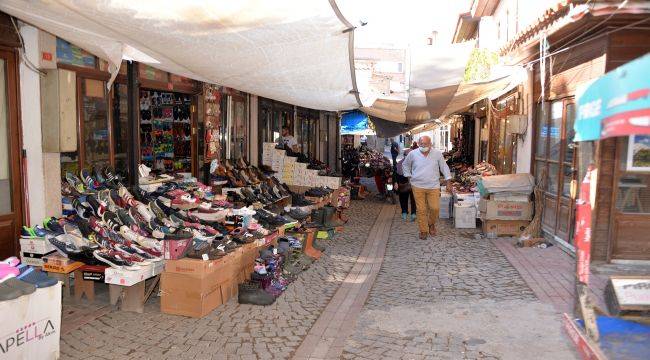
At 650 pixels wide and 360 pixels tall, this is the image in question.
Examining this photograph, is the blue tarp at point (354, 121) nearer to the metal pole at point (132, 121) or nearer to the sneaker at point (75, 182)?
the metal pole at point (132, 121)

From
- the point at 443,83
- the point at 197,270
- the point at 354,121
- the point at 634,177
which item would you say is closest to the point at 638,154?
the point at 634,177

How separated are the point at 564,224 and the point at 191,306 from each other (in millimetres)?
6087

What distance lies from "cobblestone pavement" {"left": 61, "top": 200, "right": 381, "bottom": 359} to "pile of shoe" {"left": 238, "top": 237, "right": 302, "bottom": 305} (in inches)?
3.4

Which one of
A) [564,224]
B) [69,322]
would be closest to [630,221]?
[564,224]

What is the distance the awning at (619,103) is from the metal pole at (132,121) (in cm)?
572

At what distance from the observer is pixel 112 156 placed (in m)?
7.04

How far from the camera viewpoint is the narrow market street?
446cm

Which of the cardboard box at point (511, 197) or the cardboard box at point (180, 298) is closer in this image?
the cardboard box at point (180, 298)

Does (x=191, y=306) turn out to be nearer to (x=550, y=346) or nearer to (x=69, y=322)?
(x=69, y=322)

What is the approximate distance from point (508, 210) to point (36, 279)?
7.76 meters

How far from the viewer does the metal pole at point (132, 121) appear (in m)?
7.00

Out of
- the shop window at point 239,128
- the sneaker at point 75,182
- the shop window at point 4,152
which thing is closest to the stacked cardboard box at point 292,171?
the shop window at point 239,128

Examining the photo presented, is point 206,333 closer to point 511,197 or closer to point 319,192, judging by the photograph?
point 319,192

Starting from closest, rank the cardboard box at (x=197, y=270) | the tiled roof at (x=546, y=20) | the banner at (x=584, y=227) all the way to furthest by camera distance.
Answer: the banner at (x=584, y=227) → the cardboard box at (x=197, y=270) → the tiled roof at (x=546, y=20)
